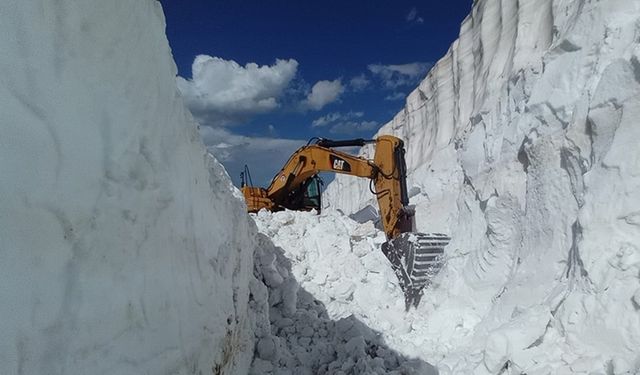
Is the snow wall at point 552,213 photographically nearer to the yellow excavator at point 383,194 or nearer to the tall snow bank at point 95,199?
the yellow excavator at point 383,194

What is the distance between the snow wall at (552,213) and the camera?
12.4 ft

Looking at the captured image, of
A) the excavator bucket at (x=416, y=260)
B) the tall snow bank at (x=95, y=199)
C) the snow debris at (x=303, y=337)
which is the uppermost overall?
the tall snow bank at (x=95, y=199)

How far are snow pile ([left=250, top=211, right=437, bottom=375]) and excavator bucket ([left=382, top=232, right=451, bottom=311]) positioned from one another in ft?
0.93

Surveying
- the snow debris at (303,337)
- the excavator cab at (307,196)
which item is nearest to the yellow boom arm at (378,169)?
the excavator cab at (307,196)

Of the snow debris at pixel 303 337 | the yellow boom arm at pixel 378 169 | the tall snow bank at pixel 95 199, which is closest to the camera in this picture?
the tall snow bank at pixel 95 199

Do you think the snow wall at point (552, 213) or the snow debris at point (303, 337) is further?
the snow debris at point (303, 337)

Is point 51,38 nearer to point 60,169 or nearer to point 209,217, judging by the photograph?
point 60,169

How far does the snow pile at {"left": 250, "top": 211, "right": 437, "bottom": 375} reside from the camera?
4.65 m

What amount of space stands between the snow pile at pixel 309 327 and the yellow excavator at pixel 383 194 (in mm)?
424

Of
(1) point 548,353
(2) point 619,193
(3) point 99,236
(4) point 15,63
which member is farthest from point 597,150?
(4) point 15,63

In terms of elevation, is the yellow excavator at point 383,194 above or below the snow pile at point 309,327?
above

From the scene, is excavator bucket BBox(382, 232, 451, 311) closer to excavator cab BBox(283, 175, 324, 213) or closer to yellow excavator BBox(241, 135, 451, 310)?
yellow excavator BBox(241, 135, 451, 310)

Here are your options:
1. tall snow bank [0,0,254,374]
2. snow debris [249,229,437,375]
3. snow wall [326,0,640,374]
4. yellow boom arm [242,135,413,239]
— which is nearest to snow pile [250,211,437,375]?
snow debris [249,229,437,375]

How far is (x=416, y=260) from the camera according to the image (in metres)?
6.55
